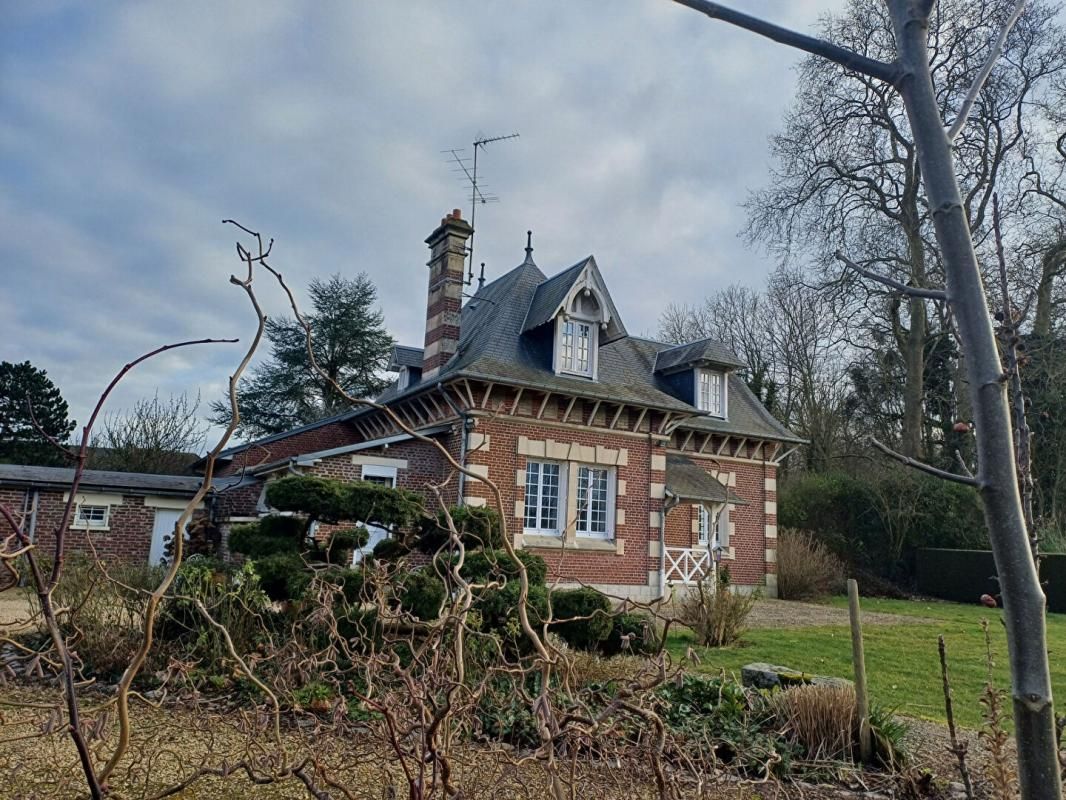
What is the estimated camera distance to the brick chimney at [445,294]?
14.4 meters

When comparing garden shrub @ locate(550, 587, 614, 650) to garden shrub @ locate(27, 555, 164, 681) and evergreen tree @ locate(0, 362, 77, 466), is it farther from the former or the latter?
evergreen tree @ locate(0, 362, 77, 466)

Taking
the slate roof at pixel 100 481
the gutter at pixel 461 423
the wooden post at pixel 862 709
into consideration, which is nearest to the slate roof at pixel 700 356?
the gutter at pixel 461 423

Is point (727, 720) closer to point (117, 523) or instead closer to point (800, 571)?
point (800, 571)

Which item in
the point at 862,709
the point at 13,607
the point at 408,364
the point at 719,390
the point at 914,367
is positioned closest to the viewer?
the point at 862,709

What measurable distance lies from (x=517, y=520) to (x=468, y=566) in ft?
20.6

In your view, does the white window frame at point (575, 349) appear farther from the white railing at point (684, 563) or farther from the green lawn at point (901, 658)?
the green lawn at point (901, 658)

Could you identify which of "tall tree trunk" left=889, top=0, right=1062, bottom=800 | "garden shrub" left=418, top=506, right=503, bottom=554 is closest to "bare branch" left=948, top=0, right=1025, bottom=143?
"tall tree trunk" left=889, top=0, right=1062, bottom=800

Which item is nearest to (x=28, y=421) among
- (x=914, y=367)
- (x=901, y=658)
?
(x=901, y=658)

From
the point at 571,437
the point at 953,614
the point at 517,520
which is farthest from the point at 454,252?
the point at 953,614

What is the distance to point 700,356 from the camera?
53.1ft

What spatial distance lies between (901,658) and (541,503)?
662 centimetres

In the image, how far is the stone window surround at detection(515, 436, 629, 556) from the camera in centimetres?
1313

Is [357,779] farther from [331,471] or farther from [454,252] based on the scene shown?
[454,252]

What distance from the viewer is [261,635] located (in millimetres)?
5742
